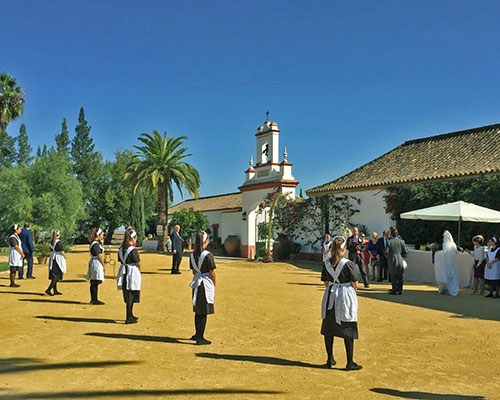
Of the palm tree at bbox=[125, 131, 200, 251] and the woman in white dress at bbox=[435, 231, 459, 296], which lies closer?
the woman in white dress at bbox=[435, 231, 459, 296]

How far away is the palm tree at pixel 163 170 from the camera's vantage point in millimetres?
32656

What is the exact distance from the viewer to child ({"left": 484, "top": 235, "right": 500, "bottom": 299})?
1218 centimetres

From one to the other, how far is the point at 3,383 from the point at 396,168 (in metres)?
20.2

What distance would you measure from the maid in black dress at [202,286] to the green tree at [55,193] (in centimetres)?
2662

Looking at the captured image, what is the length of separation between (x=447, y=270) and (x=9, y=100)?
28192 mm

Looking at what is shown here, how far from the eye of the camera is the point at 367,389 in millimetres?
5332

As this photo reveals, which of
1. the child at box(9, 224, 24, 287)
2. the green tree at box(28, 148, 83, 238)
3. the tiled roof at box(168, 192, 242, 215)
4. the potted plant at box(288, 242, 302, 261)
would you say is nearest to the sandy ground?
the child at box(9, 224, 24, 287)

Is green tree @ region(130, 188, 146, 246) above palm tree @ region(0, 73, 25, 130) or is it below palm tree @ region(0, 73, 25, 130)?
below

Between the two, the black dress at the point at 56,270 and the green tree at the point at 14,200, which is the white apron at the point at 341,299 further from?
the green tree at the point at 14,200

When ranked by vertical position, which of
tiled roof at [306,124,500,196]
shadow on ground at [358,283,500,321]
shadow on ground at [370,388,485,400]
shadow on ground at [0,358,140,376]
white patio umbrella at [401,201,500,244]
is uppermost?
tiled roof at [306,124,500,196]

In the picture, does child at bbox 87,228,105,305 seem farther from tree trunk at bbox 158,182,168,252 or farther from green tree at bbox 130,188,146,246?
green tree at bbox 130,188,146,246

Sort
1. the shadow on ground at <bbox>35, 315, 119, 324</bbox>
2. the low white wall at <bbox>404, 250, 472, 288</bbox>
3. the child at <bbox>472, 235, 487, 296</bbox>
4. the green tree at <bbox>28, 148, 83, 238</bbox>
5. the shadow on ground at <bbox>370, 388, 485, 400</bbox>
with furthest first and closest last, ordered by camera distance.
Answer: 1. the green tree at <bbox>28, 148, 83, 238</bbox>
2. the low white wall at <bbox>404, 250, 472, 288</bbox>
3. the child at <bbox>472, 235, 487, 296</bbox>
4. the shadow on ground at <bbox>35, 315, 119, 324</bbox>
5. the shadow on ground at <bbox>370, 388, 485, 400</bbox>

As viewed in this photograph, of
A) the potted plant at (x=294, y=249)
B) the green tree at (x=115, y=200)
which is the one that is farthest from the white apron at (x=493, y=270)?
the green tree at (x=115, y=200)

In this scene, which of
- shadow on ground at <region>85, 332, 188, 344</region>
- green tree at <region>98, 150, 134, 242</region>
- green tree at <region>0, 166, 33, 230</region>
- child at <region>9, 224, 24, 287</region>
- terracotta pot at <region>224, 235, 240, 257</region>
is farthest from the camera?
green tree at <region>98, 150, 134, 242</region>
